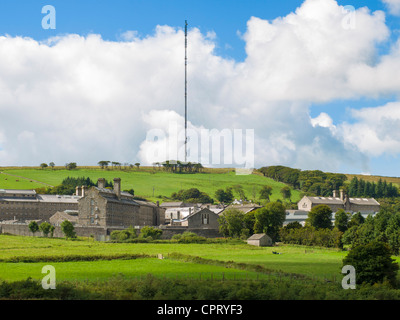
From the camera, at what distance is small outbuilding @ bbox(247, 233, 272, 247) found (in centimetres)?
10050

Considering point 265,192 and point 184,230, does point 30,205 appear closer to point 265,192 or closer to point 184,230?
point 184,230

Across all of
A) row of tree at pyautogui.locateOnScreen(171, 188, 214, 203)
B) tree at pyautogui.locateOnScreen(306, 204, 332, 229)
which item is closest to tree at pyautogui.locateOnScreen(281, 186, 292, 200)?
row of tree at pyautogui.locateOnScreen(171, 188, 214, 203)

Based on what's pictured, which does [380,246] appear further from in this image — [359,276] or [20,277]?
[20,277]

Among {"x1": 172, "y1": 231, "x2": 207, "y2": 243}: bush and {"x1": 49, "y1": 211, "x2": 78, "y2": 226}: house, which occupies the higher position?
{"x1": 49, "y1": 211, "x2": 78, "y2": 226}: house

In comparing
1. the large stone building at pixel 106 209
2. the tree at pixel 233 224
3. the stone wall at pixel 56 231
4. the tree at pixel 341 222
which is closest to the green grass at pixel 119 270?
the stone wall at pixel 56 231

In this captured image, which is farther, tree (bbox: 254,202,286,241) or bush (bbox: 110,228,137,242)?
tree (bbox: 254,202,286,241)

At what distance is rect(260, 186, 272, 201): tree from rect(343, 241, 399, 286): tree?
137259mm

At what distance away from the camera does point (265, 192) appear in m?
190

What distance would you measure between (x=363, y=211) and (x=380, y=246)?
118m

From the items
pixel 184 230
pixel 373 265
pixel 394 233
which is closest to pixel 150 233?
pixel 184 230

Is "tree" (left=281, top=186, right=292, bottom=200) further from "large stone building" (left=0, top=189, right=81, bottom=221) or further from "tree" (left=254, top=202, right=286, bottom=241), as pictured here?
"tree" (left=254, top=202, right=286, bottom=241)

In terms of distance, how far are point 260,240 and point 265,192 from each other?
90360 mm

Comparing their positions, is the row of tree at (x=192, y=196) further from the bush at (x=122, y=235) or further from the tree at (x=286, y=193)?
the bush at (x=122, y=235)
